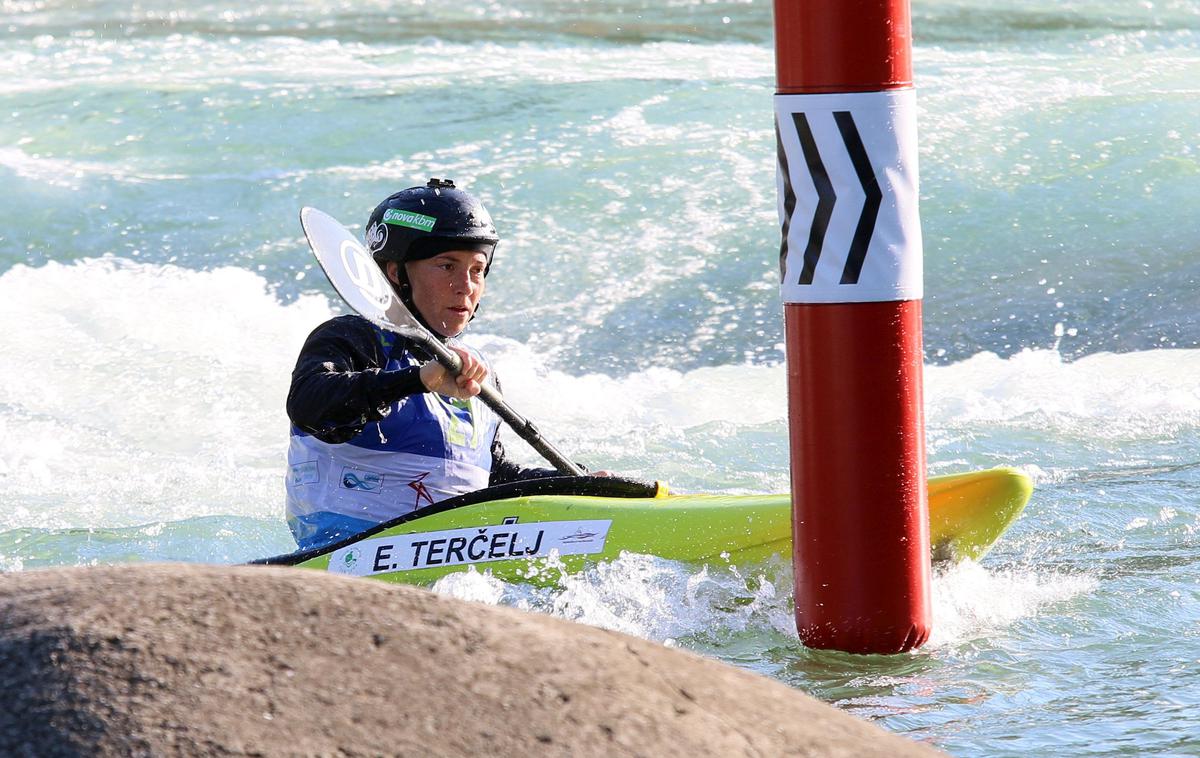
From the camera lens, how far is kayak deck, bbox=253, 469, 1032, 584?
3.79 m

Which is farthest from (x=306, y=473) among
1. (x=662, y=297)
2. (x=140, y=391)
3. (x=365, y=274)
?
(x=662, y=297)

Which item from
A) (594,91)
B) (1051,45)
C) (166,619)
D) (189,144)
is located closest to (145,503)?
(166,619)

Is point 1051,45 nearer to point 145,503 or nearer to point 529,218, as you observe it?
point 529,218

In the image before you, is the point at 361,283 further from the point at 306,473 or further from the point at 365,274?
the point at 306,473

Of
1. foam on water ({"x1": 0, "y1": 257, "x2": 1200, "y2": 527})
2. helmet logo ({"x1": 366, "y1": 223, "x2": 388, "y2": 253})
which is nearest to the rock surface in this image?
helmet logo ({"x1": 366, "y1": 223, "x2": 388, "y2": 253})

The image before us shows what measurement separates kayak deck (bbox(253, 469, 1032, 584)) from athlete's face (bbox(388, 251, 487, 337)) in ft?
1.52

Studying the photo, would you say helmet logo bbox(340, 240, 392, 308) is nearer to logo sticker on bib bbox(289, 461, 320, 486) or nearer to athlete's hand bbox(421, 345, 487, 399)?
athlete's hand bbox(421, 345, 487, 399)

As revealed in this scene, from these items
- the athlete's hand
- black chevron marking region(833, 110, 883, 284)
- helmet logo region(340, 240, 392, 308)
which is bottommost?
the athlete's hand

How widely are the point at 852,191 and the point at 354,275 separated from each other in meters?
1.27

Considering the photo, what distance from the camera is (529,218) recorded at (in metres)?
9.72

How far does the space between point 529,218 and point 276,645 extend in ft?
25.7

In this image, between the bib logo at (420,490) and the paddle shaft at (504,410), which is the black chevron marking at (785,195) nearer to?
the paddle shaft at (504,410)

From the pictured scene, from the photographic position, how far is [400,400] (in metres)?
3.88

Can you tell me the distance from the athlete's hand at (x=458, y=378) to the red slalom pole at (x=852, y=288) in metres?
0.94
